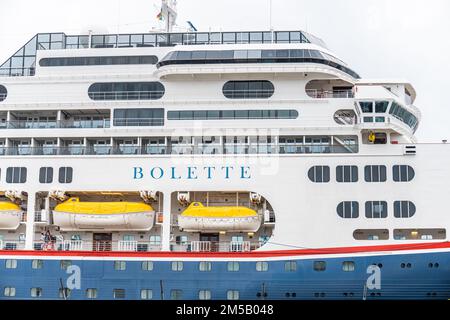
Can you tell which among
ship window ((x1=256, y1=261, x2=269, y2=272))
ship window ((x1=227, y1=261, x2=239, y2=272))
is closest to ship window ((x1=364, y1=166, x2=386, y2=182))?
ship window ((x1=256, y1=261, x2=269, y2=272))

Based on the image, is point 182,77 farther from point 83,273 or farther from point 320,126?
Result: point 83,273

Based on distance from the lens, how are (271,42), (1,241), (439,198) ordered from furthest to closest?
1. (271,42)
2. (1,241)
3. (439,198)

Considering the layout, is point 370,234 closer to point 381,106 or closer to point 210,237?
point 381,106

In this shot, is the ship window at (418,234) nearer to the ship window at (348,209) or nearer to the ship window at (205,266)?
the ship window at (348,209)

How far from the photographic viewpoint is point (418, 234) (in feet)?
79.9

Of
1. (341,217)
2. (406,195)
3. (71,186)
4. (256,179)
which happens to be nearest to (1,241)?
(71,186)

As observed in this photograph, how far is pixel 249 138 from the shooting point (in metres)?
26.2

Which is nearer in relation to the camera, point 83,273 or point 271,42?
point 83,273

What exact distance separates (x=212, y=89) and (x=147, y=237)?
6.18 m

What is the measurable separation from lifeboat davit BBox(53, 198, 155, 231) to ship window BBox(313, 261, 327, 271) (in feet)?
20.0

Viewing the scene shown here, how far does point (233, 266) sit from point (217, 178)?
10.9ft

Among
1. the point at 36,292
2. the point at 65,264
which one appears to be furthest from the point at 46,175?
the point at 36,292

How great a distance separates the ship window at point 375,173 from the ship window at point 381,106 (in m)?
2.21

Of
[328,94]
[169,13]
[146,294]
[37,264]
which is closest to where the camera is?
[146,294]
